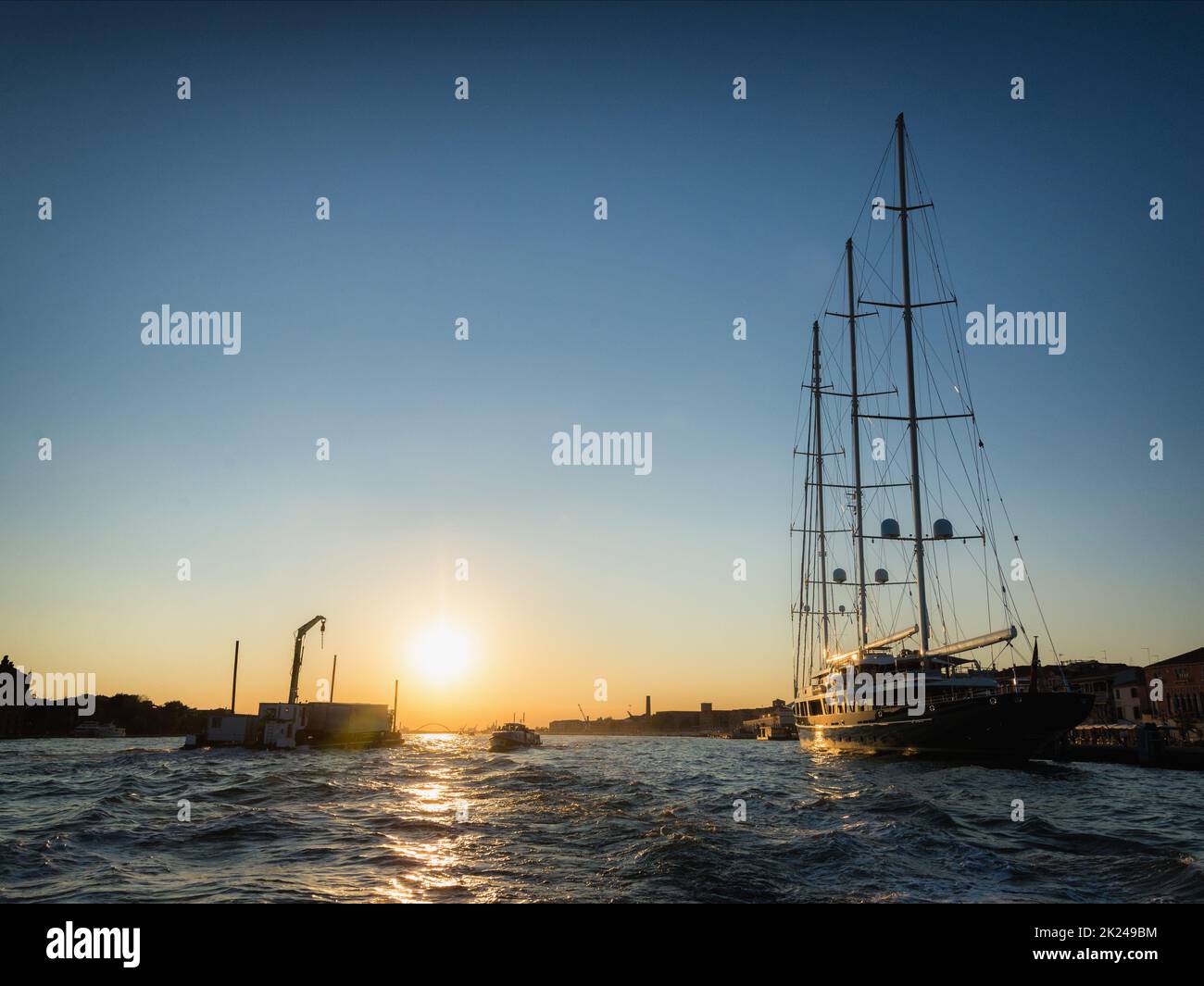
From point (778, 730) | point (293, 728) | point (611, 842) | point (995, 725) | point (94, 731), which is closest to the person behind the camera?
point (611, 842)

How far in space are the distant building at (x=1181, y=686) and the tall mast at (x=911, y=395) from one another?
128 feet

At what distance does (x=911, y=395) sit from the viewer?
184 ft

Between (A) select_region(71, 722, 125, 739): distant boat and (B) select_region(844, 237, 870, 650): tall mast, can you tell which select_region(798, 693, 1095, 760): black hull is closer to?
(B) select_region(844, 237, 870, 650): tall mast

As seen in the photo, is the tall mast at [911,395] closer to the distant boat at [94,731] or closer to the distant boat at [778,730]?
the distant boat at [778,730]

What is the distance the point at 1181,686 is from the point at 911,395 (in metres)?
47.8

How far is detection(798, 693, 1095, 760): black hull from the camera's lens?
4156 cm

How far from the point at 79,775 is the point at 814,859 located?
1811 inches

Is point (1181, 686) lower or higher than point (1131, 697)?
higher

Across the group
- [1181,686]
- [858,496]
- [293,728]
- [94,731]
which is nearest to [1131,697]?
[1181,686]

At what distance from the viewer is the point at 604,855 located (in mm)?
18078

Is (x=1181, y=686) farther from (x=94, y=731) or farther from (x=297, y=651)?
(x=94, y=731)

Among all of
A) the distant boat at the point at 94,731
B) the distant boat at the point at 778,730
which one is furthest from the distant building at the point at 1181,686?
the distant boat at the point at 94,731
